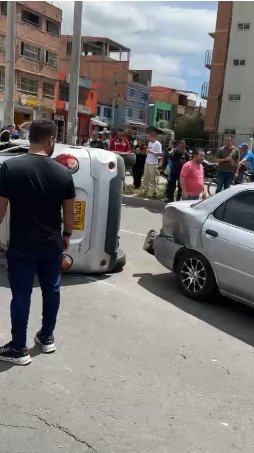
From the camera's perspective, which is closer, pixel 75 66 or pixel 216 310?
pixel 216 310

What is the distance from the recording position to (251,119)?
44.9 meters

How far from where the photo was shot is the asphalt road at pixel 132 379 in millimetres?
2879

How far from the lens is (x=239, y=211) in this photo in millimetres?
5215

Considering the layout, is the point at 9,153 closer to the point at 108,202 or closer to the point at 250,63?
the point at 108,202

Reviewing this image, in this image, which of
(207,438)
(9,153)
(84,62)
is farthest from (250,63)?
(207,438)

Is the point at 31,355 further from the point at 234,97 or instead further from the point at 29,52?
the point at 29,52

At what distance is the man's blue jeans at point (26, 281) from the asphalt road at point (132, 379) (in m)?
0.31

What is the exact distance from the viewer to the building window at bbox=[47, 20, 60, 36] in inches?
1969

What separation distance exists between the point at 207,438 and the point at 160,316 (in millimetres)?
1976

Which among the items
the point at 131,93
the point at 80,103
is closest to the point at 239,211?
the point at 80,103

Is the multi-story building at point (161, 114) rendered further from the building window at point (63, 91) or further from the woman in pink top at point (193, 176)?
the woman in pink top at point (193, 176)

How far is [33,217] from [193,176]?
16.6 feet

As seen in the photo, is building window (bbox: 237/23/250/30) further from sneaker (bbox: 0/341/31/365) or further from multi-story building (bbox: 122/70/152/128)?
sneaker (bbox: 0/341/31/365)

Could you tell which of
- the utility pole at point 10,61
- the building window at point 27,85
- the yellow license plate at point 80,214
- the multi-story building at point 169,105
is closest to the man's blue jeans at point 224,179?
the yellow license plate at point 80,214
